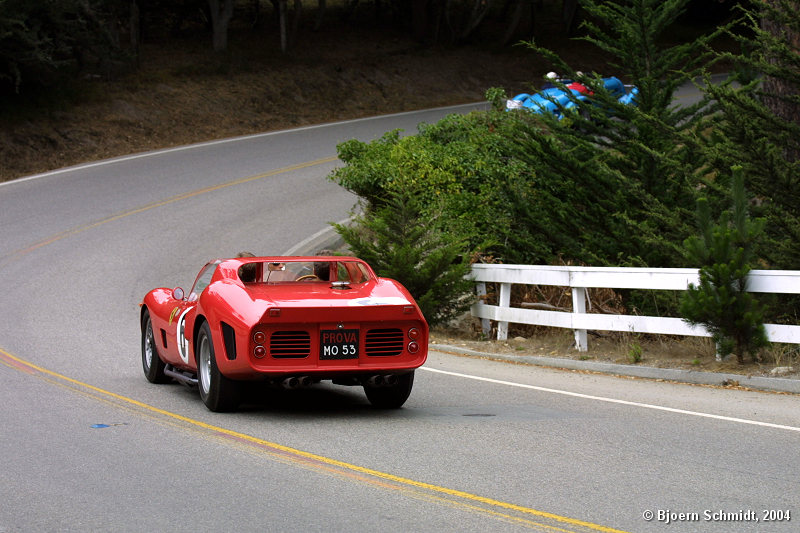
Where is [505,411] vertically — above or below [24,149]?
below

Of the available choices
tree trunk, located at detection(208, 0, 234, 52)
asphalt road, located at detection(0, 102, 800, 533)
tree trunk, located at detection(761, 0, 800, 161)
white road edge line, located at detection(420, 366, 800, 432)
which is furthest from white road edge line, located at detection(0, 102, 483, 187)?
tree trunk, located at detection(761, 0, 800, 161)

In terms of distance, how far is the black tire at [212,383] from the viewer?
9000 millimetres

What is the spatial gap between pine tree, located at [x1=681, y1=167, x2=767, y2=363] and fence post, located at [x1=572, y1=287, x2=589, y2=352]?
1788 mm

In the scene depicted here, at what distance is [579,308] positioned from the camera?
42.3 ft

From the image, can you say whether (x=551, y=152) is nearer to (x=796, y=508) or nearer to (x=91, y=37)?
(x=796, y=508)

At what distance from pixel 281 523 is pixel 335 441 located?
7.34ft

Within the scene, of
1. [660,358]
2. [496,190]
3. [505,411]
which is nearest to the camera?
[505,411]

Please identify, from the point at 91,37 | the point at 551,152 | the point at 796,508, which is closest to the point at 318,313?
the point at 796,508

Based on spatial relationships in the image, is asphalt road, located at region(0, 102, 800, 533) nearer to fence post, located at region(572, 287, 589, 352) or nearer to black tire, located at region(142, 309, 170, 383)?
black tire, located at region(142, 309, 170, 383)

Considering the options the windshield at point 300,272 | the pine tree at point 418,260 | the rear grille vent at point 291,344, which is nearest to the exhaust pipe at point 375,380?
the rear grille vent at point 291,344

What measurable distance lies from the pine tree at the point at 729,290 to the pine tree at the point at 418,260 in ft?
14.1

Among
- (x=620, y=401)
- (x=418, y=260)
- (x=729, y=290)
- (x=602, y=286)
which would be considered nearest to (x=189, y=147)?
(x=418, y=260)

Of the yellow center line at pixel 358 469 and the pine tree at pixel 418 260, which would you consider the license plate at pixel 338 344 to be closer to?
the yellow center line at pixel 358 469

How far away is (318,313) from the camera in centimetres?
873
